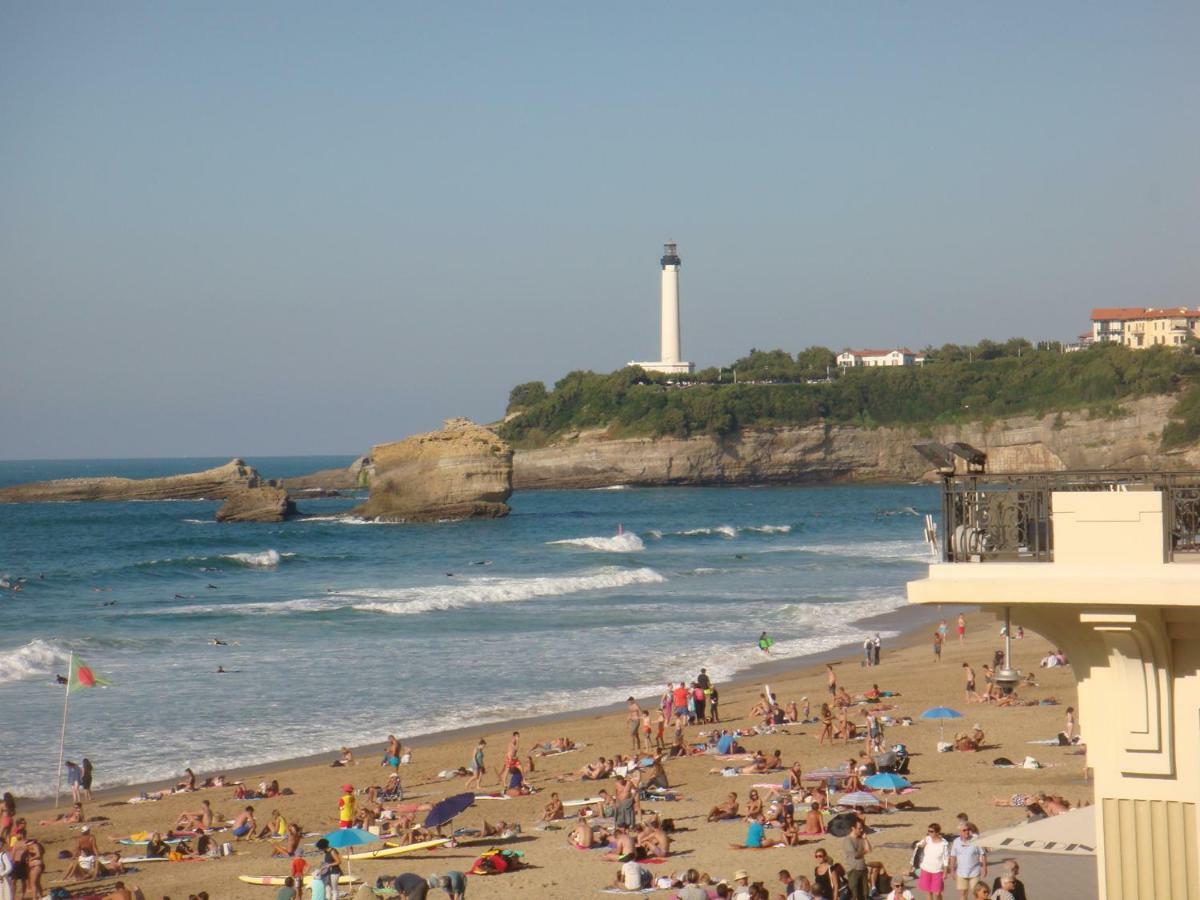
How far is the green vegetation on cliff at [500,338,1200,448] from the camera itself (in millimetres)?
117500

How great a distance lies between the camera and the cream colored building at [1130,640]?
589 centimetres

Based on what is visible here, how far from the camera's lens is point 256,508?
86.8 m

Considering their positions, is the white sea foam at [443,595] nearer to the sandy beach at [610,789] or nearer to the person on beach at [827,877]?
the sandy beach at [610,789]

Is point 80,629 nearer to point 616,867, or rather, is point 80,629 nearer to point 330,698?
point 330,698

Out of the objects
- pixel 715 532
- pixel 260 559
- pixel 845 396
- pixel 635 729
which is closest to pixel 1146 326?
pixel 845 396

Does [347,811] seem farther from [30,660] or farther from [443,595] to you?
[443,595]

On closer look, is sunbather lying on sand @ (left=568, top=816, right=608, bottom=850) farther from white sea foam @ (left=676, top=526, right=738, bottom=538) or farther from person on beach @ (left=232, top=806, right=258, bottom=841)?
white sea foam @ (left=676, top=526, right=738, bottom=538)

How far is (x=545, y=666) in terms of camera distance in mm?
31109

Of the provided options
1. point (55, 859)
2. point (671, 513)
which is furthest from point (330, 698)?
point (671, 513)

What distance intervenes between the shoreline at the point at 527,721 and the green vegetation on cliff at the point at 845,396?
80.1 m

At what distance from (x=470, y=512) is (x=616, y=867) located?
68.7 m

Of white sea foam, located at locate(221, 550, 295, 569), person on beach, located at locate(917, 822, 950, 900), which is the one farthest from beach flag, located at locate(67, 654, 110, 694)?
white sea foam, located at locate(221, 550, 295, 569)

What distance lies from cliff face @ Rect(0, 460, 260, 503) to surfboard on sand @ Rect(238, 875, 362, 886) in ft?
316

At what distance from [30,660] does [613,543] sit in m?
37.7
